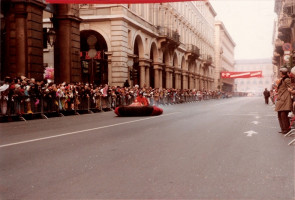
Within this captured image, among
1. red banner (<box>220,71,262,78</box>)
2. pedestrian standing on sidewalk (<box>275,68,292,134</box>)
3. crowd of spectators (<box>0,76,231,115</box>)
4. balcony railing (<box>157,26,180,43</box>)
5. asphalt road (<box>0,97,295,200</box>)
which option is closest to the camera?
asphalt road (<box>0,97,295,200</box>)

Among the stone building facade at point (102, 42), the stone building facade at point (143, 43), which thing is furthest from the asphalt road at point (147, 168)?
the stone building facade at point (143, 43)

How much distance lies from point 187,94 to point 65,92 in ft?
107

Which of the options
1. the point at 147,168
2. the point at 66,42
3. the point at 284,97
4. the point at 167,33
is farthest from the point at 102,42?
the point at 147,168

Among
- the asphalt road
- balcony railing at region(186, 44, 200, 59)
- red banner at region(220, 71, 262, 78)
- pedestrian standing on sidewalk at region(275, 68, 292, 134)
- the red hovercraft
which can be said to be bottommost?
the asphalt road

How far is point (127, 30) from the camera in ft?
116

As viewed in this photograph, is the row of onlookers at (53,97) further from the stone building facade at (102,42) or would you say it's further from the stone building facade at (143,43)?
the stone building facade at (143,43)

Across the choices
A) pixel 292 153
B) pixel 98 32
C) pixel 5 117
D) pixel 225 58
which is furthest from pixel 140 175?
pixel 225 58

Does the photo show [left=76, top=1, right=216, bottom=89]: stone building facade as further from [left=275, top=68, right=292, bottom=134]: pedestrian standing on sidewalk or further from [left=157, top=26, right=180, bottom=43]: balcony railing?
[left=275, top=68, right=292, bottom=134]: pedestrian standing on sidewalk

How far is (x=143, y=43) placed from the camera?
39.4 metres

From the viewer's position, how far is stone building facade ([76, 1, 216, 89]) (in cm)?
3394

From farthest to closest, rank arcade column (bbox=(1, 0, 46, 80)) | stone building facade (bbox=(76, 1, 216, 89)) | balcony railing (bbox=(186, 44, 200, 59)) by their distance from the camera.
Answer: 1. balcony railing (bbox=(186, 44, 200, 59))
2. stone building facade (bbox=(76, 1, 216, 89))
3. arcade column (bbox=(1, 0, 46, 80))

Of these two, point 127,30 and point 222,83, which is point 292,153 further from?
point 222,83

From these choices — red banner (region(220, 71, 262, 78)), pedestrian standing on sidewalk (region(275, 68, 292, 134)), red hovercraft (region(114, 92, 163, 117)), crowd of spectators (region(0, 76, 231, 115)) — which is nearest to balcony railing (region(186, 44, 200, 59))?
red banner (region(220, 71, 262, 78))

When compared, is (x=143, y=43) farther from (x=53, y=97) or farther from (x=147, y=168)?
(x=147, y=168)
